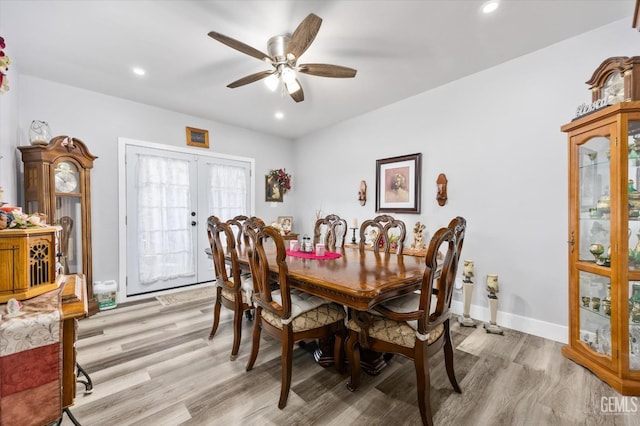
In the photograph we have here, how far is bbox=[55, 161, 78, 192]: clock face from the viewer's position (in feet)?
9.46

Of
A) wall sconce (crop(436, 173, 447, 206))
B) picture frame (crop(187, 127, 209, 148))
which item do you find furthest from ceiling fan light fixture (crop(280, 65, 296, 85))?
picture frame (crop(187, 127, 209, 148))

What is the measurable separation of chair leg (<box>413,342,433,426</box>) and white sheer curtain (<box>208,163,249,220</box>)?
12.6ft

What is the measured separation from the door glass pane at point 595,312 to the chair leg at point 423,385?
153 cm

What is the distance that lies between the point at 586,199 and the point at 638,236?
38cm

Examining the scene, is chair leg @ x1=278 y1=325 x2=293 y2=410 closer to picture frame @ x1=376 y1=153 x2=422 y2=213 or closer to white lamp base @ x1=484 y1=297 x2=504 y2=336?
white lamp base @ x1=484 y1=297 x2=504 y2=336

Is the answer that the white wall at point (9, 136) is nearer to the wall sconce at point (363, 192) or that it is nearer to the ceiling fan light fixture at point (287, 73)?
the ceiling fan light fixture at point (287, 73)

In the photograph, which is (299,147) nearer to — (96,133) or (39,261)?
(96,133)

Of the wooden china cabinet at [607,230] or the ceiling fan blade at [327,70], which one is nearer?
the wooden china cabinet at [607,230]

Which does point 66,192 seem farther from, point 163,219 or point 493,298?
point 493,298

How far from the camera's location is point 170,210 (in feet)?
13.0

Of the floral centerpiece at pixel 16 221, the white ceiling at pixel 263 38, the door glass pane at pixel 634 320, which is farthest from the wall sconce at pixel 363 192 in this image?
the floral centerpiece at pixel 16 221

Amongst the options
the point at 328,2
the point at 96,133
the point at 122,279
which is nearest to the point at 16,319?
the point at 328,2

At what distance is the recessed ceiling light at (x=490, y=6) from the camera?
6.15 feet

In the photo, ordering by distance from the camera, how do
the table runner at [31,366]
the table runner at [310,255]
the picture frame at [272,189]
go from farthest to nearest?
the picture frame at [272,189] → the table runner at [310,255] → the table runner at [31,366]
